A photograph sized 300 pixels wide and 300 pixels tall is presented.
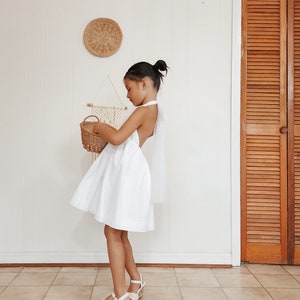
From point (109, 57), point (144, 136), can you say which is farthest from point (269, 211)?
point (109, 57)

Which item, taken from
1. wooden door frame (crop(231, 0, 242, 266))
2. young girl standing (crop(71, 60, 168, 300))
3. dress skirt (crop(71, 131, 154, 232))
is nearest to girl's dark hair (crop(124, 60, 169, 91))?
young girl standing (crop(71, 60, 168, 300))

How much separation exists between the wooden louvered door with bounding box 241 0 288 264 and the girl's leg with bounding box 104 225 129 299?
→ 106 centimetres

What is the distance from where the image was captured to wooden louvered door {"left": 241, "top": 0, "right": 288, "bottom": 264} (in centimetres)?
238

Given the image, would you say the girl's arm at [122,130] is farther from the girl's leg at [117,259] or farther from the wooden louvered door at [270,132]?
the wooden louvered door at [270,132]

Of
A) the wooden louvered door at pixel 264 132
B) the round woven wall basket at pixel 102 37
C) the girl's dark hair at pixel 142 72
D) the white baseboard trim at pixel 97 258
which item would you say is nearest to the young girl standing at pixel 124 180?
the girl's dark hair at pixel 142 72

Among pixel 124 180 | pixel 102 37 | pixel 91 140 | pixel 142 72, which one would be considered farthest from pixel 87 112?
pixel 124 180

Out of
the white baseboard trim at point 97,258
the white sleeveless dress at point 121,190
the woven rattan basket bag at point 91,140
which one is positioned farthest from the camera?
the white baseboard trim at point 97,258

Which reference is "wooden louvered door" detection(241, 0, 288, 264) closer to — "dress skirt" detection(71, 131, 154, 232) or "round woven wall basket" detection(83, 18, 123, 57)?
"round woven wall basket" detection(83, 18, 123, 57)

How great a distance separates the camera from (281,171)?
2387 millimetres

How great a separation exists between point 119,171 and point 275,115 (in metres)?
1.32

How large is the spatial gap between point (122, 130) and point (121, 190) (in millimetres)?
277

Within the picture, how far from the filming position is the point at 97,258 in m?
2.32

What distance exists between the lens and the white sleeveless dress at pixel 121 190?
5.20 ft

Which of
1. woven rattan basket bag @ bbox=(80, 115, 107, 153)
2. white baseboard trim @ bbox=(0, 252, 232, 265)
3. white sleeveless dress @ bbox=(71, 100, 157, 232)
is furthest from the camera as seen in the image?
white baseboard trim @ bbox=(0, 252, 232, 265)
